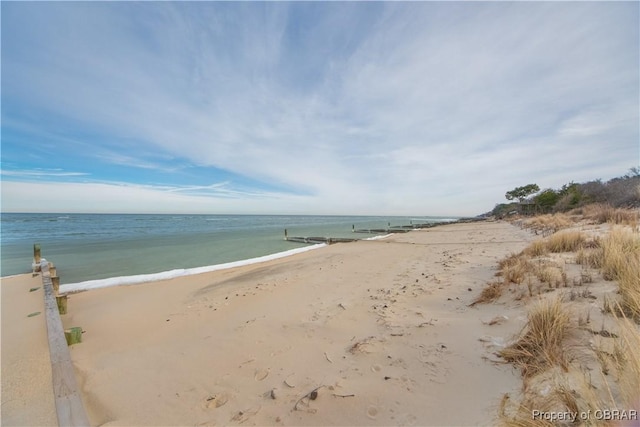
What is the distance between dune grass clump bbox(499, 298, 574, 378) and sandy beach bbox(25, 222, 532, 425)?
183 millimetres

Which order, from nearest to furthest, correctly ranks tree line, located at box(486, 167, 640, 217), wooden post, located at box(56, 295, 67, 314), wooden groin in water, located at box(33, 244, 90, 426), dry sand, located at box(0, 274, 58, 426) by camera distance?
wooden groin in water, located at box(33, 244, 90, 426), dry sand, located at box(0, 274, 58, 426), wooden post, located at box(56, 295, 67, 314), tree line, located at box(486, 167, 640, 217)

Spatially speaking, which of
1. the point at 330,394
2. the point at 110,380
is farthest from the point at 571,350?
the point at 110,380

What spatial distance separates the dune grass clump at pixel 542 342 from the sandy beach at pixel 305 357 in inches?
7.2

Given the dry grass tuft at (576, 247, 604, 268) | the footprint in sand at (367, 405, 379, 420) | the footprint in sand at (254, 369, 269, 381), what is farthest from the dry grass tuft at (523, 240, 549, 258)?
the footprint in sand at (254, 369, 269, 381)

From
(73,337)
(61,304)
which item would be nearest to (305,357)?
(73,337)

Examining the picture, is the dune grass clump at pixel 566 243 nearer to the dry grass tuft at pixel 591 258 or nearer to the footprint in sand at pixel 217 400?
the dry grass tuft at pixel 591 258

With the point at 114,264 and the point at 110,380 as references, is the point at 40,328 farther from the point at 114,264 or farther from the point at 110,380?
the point at 114,264

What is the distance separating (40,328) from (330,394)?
644cm

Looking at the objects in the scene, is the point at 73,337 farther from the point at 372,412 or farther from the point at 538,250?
the point at 538,250

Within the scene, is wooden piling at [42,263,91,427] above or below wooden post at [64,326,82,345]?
above

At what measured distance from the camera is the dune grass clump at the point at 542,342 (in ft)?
7.48

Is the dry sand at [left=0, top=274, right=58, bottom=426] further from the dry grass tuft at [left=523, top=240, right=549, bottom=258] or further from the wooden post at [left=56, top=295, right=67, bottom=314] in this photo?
the dry grass tuft at [left=523, top=240, right=549, bottom=258]

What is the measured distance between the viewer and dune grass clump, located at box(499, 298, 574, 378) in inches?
89.8

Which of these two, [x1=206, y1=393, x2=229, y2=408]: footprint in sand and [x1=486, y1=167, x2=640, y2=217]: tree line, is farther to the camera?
[x1=486, y1=167, x2=640, y2=217]: tree line
